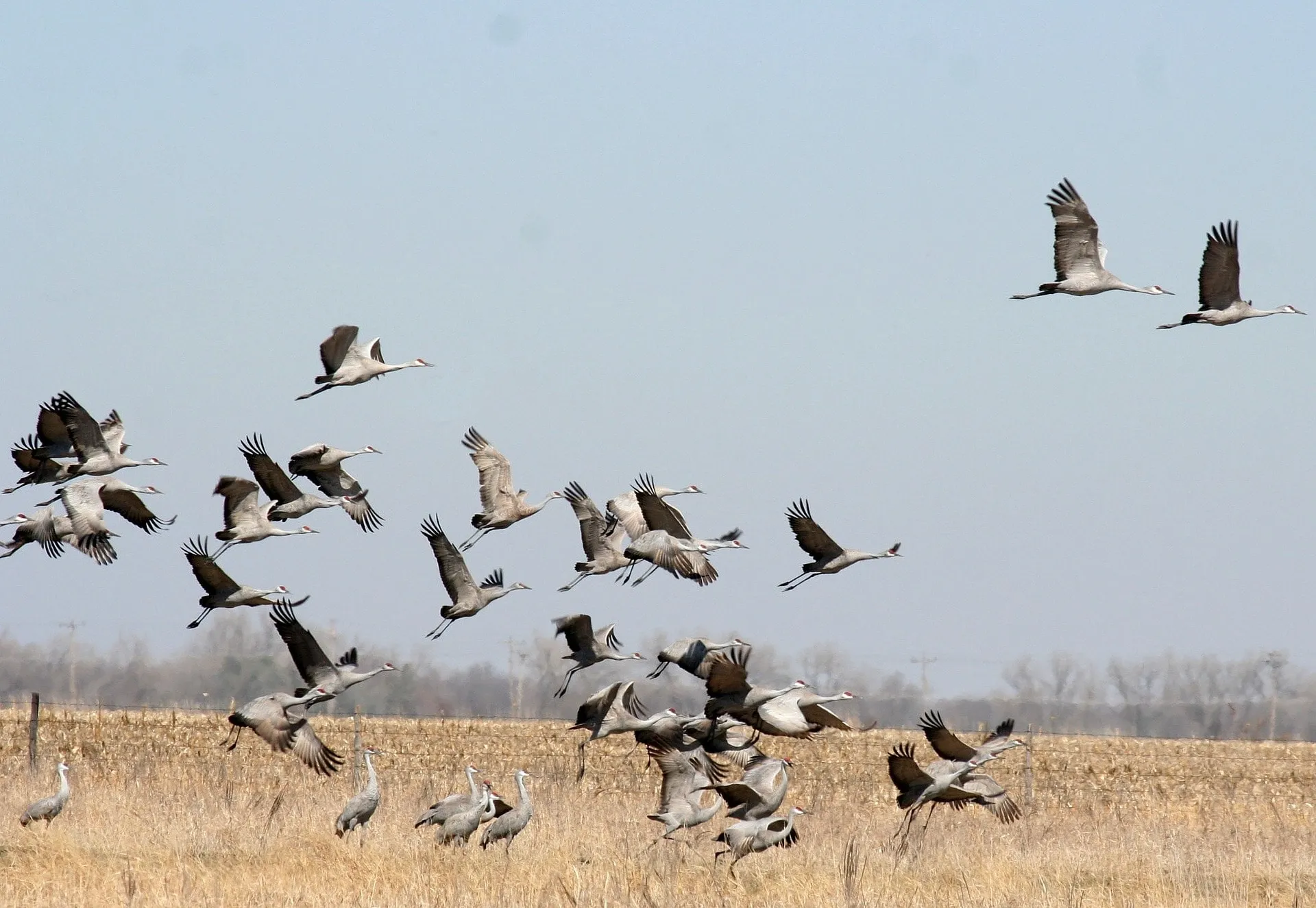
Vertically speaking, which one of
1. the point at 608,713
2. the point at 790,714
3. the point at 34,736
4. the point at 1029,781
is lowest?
the point at 1029,781

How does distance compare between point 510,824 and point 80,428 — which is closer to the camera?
point 510,824

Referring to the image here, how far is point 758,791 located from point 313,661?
3.73 metres

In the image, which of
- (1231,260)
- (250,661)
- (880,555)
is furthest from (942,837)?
(250,661)

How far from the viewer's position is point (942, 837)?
13594 mm

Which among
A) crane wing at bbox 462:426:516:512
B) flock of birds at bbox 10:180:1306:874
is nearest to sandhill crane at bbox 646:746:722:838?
flock of birds at bbox 10:180:1306:874

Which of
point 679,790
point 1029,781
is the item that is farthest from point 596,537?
point 1029,781

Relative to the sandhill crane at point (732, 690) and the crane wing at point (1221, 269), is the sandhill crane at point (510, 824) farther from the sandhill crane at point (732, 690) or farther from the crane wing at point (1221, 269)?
the crane wing at point (1221, 269)

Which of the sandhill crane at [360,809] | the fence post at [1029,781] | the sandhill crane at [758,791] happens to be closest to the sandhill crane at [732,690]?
the sandhill crane at [758,791]

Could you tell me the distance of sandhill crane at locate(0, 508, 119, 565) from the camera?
1408 cm

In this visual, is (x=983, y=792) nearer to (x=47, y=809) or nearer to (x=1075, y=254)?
(x=1075, y=254)

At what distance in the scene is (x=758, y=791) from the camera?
11.4 m

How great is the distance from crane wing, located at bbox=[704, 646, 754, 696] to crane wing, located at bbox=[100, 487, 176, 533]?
5.77 m

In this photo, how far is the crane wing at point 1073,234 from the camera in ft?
43.8

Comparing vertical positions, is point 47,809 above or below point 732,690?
below
